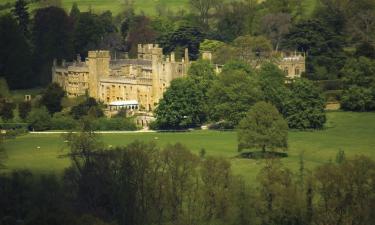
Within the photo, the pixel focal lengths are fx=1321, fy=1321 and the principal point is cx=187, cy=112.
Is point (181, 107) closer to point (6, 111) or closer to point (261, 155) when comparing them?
point (261, 155)

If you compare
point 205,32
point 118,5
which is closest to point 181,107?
point 205,32

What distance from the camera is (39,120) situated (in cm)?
8838

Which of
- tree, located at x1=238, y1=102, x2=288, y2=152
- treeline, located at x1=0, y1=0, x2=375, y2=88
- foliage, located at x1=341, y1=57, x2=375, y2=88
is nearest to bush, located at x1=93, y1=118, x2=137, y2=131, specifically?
tree, located at x1=238, y1=102, x2=288, y2=152

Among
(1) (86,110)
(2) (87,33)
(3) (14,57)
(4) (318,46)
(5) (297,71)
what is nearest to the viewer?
(1) (86,110)

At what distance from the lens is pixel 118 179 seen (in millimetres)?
62531

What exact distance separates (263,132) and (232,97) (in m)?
10.3

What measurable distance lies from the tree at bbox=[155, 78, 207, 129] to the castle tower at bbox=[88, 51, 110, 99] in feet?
39.9

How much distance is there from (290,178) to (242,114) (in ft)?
78.9

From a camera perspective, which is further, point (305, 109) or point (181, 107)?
point (181, 107)

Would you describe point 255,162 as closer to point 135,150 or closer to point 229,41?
point 135,150

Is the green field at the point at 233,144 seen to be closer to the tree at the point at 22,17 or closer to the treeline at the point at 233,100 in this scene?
the treeline at the point at 233,100

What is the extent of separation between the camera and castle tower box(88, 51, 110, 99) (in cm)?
9906

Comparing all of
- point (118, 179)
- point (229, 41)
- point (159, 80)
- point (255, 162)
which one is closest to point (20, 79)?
point (159, 80)

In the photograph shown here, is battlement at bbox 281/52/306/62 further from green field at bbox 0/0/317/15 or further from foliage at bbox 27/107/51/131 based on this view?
green field at bbox 0/0/317/15
